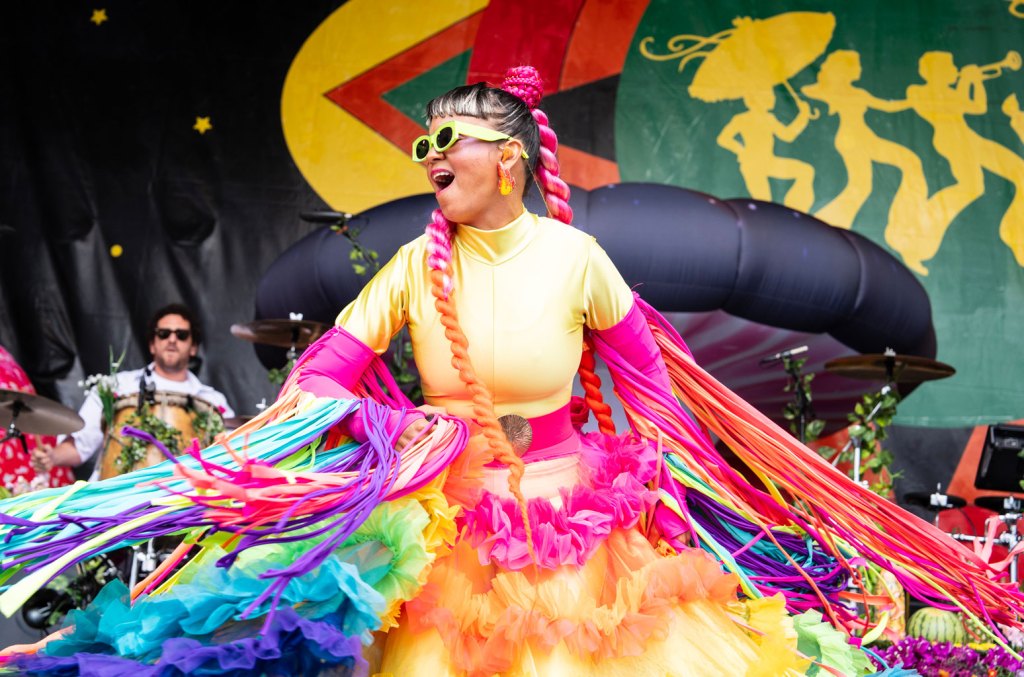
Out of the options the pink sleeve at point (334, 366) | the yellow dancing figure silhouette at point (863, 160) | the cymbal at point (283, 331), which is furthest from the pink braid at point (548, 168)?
the yellow dancing figure silhouette at point (863, 160)

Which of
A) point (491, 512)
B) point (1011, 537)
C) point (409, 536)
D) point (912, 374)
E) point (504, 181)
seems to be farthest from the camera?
point (912, 374)

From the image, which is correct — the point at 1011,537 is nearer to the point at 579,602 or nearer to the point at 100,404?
the point at 579,602

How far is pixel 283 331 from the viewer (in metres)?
4.93

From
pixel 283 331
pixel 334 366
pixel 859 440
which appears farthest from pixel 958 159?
pixel 334 366

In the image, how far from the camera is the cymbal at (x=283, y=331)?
16.0 feet

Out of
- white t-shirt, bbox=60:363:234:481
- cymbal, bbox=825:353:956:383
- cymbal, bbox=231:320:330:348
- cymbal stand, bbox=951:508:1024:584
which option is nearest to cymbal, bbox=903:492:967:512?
cymbal stand, bbox=951:508:1024:584

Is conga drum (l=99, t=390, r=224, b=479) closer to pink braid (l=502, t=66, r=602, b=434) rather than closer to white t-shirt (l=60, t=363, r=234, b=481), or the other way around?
white t-shirt (l=60, t=363, r=234, b=481)

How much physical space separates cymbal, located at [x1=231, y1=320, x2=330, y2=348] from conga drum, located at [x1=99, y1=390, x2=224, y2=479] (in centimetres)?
48

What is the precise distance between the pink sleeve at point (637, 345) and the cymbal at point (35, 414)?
3.34 meters

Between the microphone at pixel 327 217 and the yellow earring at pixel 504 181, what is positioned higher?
the yellow earring at pixel 504 181

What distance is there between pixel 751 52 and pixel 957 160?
121 centimetres

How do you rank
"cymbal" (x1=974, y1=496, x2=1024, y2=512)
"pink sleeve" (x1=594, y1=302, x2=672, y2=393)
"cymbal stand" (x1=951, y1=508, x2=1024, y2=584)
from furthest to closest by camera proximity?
"cymbal" (x1=974, y1=496, x2=1024, y2=512) < "cymbal stand" (x1=951, y1=508, x2=1024, y2=584) < "pink sleeve" (x1=594, y1=302, x2=672, y2=393)

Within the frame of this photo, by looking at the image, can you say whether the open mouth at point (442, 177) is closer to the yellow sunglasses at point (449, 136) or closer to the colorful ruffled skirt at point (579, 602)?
the yellow sunglasses at point (449, 136)

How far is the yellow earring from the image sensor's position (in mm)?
2031
